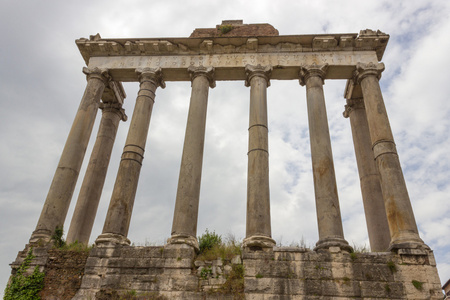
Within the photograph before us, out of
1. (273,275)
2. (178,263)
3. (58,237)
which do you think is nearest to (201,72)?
(178,263)

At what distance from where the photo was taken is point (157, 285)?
35.4 feet

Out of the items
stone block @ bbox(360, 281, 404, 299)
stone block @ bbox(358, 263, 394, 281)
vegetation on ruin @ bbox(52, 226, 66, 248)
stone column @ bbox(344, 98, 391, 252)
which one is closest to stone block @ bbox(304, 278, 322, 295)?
stone block @ bbox(360, 281, 404, 299)

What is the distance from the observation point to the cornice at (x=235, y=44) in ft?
53.9

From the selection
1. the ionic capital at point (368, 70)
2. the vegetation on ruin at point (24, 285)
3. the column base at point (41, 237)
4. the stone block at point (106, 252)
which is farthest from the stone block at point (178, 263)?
the ionic capital at point (368, 70)

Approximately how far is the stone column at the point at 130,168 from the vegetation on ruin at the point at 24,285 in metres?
2.09

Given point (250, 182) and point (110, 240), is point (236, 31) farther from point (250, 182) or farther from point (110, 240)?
point (110, 240)

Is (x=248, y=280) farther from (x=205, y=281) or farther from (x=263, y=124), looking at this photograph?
(x=263, y=124)

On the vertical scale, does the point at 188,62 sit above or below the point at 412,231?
above

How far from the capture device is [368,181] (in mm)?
15992

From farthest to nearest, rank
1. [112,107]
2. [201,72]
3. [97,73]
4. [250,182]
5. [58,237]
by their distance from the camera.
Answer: [112,107], [97,73], [201,72], [250,182], [58,237]

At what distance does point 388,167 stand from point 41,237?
508 inches

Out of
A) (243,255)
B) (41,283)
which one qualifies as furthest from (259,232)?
(41,283)

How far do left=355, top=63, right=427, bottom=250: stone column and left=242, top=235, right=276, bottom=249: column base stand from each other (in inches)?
159

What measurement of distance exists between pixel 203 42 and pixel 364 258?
38.7 ft
